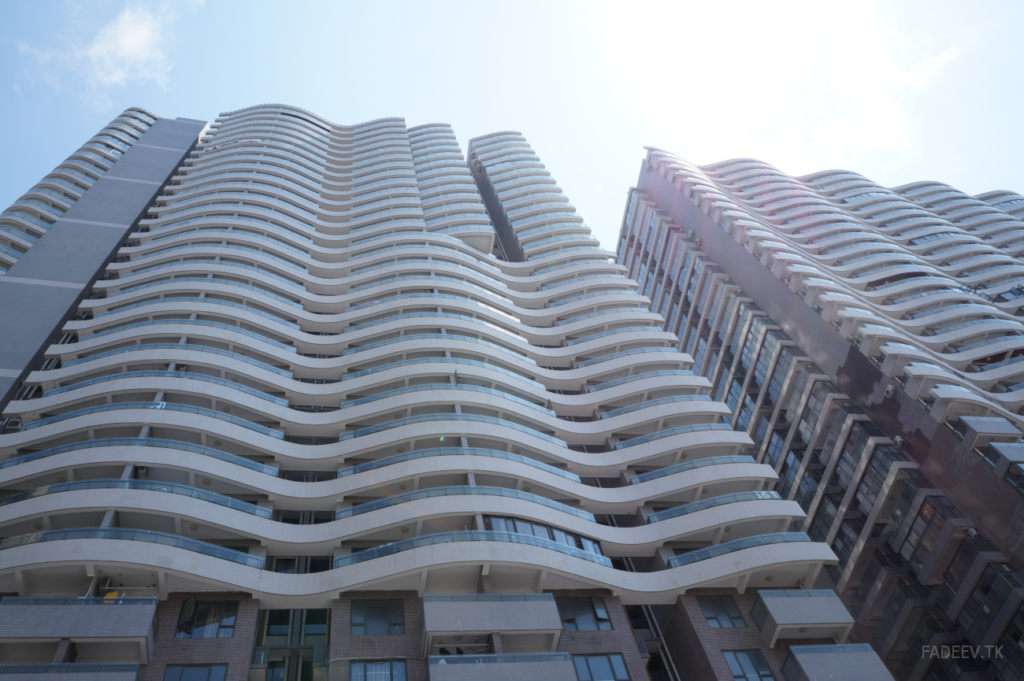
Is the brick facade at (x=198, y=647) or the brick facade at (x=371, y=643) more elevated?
the brick facade at (x=371, y=643)

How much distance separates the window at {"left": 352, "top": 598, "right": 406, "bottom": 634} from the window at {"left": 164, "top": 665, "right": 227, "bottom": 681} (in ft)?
18.7

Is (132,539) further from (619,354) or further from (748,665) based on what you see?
(619,354)

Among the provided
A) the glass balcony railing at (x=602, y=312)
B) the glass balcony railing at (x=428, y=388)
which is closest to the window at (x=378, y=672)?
the glass balcony railing at (x=428, y=388)

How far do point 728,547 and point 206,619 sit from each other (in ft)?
85.9

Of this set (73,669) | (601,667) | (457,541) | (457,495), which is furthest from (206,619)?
(601,667)

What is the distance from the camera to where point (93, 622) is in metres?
29.2

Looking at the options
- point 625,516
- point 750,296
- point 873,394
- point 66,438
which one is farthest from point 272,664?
point 750,296

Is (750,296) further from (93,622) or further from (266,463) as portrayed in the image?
(93,622)

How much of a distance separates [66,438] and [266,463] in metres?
11.2

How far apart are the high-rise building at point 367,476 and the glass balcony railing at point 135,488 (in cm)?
15

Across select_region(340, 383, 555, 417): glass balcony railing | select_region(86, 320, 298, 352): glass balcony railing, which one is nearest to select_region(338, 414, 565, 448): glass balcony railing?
select_region(340, 383, 555, 417): glass balcony railing

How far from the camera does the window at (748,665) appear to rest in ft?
109

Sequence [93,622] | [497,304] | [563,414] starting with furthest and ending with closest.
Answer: [497,304]
[563,414]
[93,622]

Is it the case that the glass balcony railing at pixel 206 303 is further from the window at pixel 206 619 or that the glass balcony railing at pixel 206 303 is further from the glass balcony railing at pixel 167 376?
the window at pixel 206 619
